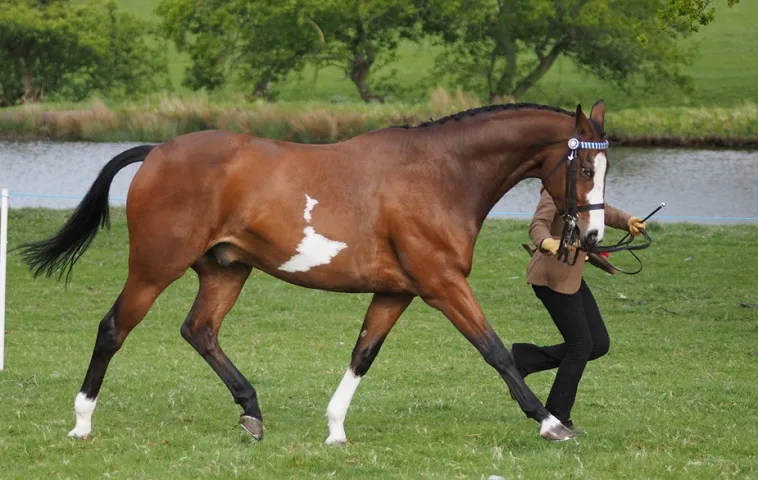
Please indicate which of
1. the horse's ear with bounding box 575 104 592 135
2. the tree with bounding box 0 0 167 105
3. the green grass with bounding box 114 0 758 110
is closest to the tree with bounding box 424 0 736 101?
the green grass with bounding box 114 0 758 110

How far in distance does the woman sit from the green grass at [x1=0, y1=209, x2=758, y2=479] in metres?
0.38

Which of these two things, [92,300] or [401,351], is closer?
[401,351]

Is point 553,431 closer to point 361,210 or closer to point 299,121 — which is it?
point 361,210

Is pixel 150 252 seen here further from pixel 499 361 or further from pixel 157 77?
pixel 157 77

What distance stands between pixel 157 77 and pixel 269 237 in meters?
48.6

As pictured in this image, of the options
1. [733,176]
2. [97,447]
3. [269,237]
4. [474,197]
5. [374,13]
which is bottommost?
[374,13]

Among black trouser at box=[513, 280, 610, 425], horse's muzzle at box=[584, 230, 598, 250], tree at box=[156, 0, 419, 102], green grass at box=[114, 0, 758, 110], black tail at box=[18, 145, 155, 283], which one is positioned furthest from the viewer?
green grass at box=[114, 0, 758, 110]

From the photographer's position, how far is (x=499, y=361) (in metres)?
7.07

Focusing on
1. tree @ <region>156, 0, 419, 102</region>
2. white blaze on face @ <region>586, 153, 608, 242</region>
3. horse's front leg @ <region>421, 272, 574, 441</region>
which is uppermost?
white blaze on face @ <region>586, 153, 608, 242</region>

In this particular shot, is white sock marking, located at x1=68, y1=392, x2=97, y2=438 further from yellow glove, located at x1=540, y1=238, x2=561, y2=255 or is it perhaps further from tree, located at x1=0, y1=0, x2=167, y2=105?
tree, located at x1=0, y1=0, x2=167, y2=105

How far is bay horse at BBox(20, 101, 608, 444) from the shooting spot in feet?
23.3

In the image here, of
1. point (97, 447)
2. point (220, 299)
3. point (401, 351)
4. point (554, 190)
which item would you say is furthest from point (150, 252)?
point (401, 351)

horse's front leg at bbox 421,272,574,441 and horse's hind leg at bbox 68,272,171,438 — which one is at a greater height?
horse's front leg at bbox 421,272,574,441

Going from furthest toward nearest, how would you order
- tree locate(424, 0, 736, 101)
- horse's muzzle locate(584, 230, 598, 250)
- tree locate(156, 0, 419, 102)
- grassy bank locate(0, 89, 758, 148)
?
tree locate(156, 0, 419, 102) < tree locate(424, 0, 736, 101) < grassy bank locate(0, 89, 758, 148) < horse's muzzle locate(584, 230, 598, 250)
